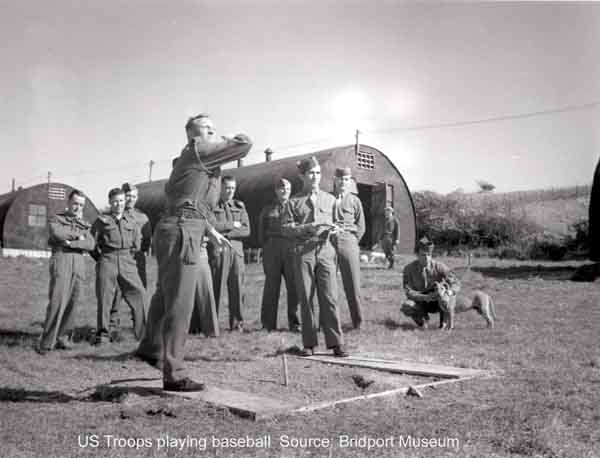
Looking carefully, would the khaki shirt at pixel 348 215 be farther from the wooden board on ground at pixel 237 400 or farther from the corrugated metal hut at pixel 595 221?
the corrugated metal hut at pixel 595 221

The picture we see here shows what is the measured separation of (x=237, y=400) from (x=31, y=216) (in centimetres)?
2573

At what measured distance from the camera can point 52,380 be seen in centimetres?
566

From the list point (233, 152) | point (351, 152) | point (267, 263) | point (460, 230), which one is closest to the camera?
point (233, 152)

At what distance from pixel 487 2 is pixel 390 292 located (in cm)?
676

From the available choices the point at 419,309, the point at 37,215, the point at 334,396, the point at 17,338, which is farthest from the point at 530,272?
the point at 37,215

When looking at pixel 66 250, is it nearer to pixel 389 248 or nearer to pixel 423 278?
pixel 423 278

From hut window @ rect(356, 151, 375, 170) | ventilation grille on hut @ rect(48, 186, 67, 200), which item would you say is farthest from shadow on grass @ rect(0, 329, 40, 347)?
ventilation grille on hut @ rect(48, 186, 67, 200)

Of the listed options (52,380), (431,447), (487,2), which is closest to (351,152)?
(487,2)

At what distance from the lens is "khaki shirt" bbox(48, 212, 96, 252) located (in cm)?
749

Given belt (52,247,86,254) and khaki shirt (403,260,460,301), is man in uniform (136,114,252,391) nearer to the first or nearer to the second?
belt (52,247,86,254)

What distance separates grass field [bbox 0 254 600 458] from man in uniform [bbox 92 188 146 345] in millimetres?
396

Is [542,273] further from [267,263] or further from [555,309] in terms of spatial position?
[267,263]

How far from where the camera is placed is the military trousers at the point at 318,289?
658 cm

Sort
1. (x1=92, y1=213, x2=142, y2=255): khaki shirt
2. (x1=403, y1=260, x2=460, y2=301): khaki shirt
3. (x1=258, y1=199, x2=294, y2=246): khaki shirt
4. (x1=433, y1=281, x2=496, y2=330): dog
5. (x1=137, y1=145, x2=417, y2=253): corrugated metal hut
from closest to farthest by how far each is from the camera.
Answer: (x1=92, y1=213, x2=142, y2=255): khaki shirt, (x1=433, y1=281, x2=496, y2=330): dog, (x1=403, y1=260, x2=460, y2=301): khaki shirt, (x1=258, y1=199, x2=294, y2=246): khaki shirt, (x1=137, y1=145, x2=417, y2=253): corrugated metal hut
